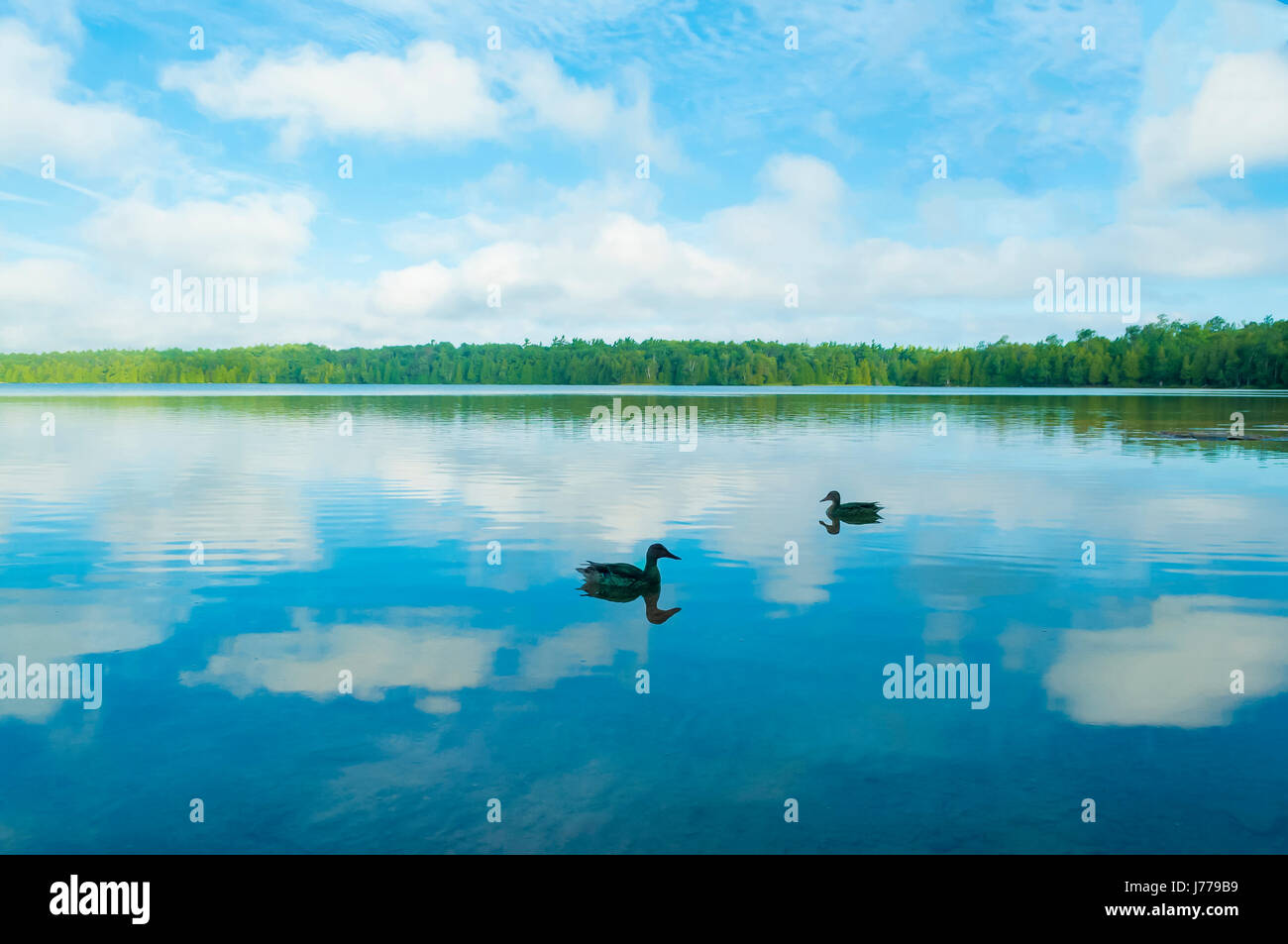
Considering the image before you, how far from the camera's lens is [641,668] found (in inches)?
438

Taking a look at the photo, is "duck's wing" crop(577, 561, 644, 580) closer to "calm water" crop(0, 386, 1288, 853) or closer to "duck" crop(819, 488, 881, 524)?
"calm water" crop(0, 386, 1288, 853)

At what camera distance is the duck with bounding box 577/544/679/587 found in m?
14.3

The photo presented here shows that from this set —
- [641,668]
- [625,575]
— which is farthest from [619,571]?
[641,668]

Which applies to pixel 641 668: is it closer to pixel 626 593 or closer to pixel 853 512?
pixel 626 593

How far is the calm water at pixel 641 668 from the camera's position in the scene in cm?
752

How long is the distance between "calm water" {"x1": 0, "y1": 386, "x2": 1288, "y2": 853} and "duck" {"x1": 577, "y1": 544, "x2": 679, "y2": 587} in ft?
1.37

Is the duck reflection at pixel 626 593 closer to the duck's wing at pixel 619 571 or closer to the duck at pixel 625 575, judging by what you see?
the duck at pixel 625 575

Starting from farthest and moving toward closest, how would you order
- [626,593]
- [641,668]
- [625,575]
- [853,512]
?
[853,512]
[626,593]
[625,575]
[641,668]

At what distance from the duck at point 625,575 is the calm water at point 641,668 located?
42 cm

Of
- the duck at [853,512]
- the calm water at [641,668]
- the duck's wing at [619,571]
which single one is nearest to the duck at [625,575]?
the duck's wing at [619,571]

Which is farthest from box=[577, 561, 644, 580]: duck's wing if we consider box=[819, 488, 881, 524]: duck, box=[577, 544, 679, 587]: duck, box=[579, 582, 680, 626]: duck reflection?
box=[819, 488, 881, 524]: duck

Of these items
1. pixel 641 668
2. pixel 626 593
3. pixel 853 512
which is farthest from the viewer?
pixel 853 512

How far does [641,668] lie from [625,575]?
3261 mm
